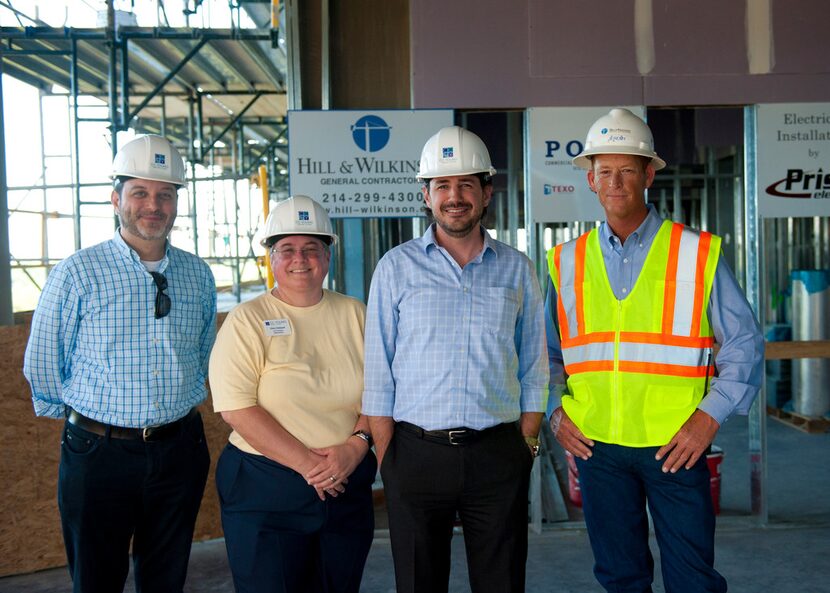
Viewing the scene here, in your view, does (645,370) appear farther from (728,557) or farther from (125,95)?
(125,95)

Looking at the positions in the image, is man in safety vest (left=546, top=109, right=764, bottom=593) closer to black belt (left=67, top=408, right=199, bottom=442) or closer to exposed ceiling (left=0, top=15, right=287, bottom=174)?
black belt (left=67, top=408, right=199, bottom=442)

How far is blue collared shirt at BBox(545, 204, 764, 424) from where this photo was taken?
8.28 feet

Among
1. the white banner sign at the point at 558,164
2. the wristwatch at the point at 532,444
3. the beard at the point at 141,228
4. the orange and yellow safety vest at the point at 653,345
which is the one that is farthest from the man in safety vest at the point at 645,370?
the white banner sign at the point at 558,164

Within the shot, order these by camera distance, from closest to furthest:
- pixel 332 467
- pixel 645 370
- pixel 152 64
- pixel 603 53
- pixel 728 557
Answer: pixel 332 467 → pixel 645 370 → pixel 728 557 → pixel 603 53 → pixel 152 64

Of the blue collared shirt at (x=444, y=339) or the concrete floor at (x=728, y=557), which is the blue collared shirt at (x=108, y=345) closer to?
the blue collared shirt at (x=444, y=339)

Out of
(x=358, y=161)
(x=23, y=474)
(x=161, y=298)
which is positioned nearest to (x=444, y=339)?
(x=161, y=298)

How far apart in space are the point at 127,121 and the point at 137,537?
8.03 meters

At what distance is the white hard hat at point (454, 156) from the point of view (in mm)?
2633

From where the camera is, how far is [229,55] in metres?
10.5

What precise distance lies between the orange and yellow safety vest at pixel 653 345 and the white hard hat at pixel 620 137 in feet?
0.91

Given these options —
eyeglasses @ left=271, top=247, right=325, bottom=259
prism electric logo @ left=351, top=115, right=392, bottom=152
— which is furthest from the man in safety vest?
prism electric logo @ left=351, top=115, right=392, bottom=152

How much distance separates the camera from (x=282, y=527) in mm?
2547

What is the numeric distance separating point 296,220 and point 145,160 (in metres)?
0.62

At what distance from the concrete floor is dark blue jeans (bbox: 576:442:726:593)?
135 cm
